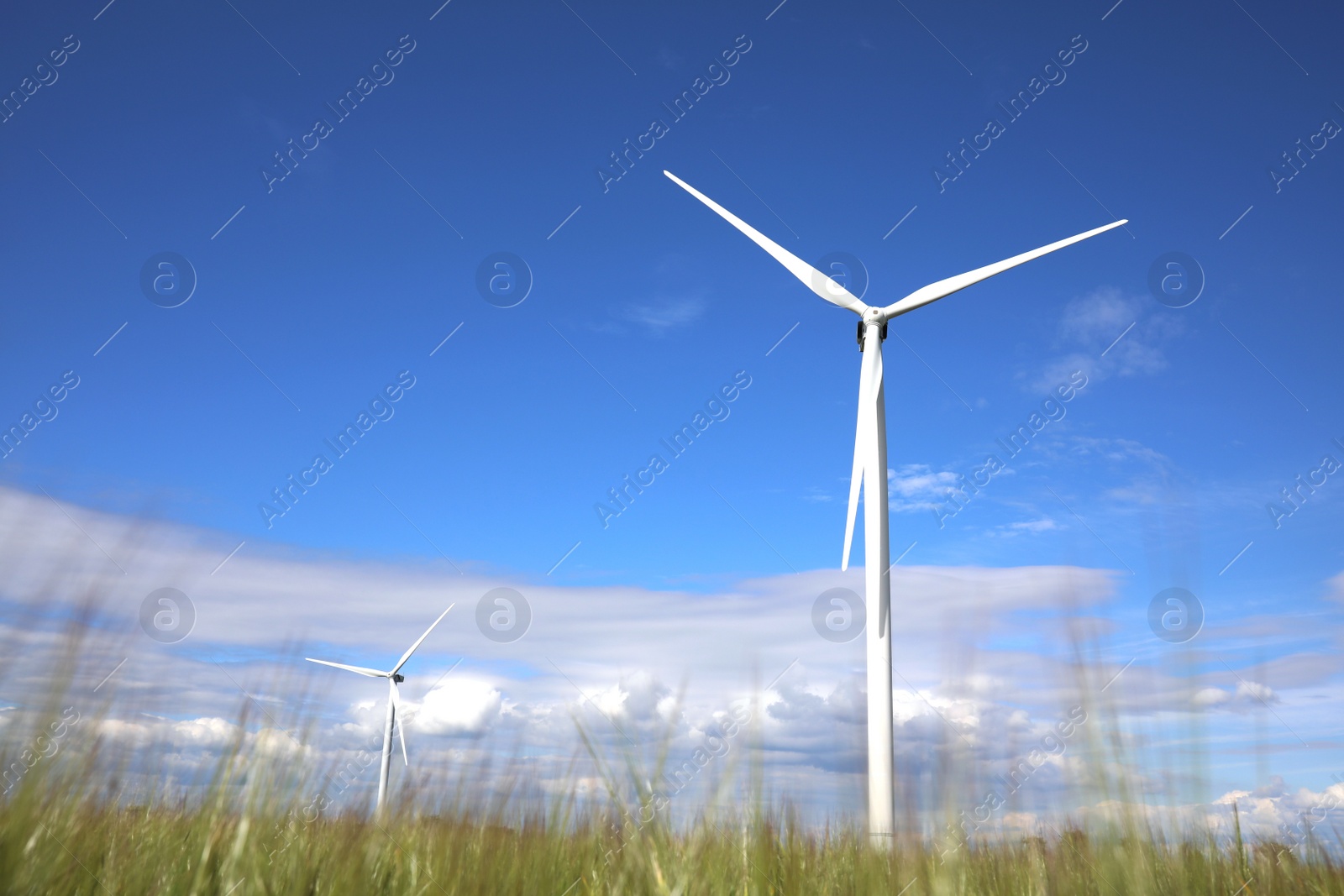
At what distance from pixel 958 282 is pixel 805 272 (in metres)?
3.69

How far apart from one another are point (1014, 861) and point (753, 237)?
1925 centimetres

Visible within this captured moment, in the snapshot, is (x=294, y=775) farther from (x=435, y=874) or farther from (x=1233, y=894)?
(x=1233, y=894)

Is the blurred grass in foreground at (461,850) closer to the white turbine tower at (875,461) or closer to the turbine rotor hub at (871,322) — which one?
the white turbine tower at (875,461)

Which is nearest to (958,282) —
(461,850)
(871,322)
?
(871,322)

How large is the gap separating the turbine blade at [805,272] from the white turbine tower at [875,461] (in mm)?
21

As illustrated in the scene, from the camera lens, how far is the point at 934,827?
6.12m

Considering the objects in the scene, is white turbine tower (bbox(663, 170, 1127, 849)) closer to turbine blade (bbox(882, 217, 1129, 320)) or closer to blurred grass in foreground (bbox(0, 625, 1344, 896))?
turbine blade (bbox(882, 217, 1129, 320))

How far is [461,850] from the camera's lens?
271 inches

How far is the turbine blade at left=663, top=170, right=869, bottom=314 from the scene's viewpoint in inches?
913

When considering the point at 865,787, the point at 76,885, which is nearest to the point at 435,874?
the point at 76,885

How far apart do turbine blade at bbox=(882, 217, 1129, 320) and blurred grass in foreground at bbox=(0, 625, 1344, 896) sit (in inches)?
649

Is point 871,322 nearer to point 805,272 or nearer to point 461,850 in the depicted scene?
point 805,272

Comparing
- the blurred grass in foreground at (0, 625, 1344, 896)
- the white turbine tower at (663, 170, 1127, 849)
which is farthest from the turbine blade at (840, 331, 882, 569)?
the blurred grass in foreground at (0, 625, 1344, 896)

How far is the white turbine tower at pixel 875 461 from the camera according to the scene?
17.3 m
